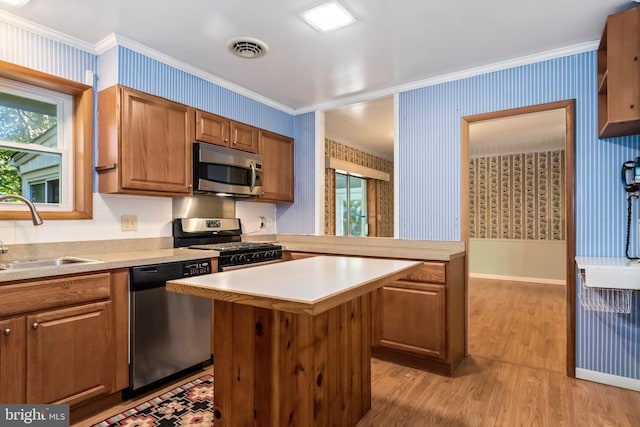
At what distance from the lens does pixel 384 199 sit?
7.07 m

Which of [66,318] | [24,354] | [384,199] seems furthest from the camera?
[384,199]

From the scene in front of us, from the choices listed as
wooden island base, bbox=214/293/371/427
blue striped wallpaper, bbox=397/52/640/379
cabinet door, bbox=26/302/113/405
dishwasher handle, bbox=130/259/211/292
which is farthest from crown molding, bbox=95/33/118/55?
blue striped wallpaper, bbox=397/52/640/379

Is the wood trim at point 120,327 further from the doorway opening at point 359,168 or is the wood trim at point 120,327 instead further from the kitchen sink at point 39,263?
the doorway opening at point 359,168

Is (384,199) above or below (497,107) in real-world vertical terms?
below

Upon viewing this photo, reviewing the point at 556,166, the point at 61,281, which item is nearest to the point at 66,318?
the point at 61,281

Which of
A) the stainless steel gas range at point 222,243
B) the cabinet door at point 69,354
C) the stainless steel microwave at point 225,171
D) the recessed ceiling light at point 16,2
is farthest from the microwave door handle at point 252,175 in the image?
the recessed ceiling light at point 16,2

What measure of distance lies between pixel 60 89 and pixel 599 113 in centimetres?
370

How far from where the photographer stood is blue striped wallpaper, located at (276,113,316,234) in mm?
3895

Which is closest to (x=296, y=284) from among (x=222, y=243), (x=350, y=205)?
(x=222, y=243)

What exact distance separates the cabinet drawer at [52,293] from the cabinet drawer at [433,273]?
6.60 ft

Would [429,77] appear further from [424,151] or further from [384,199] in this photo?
[384,199]

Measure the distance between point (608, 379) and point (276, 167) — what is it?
318 cm

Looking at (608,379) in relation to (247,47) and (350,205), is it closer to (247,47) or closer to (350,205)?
(247,47)

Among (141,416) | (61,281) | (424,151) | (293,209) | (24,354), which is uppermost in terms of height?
(424,151)
